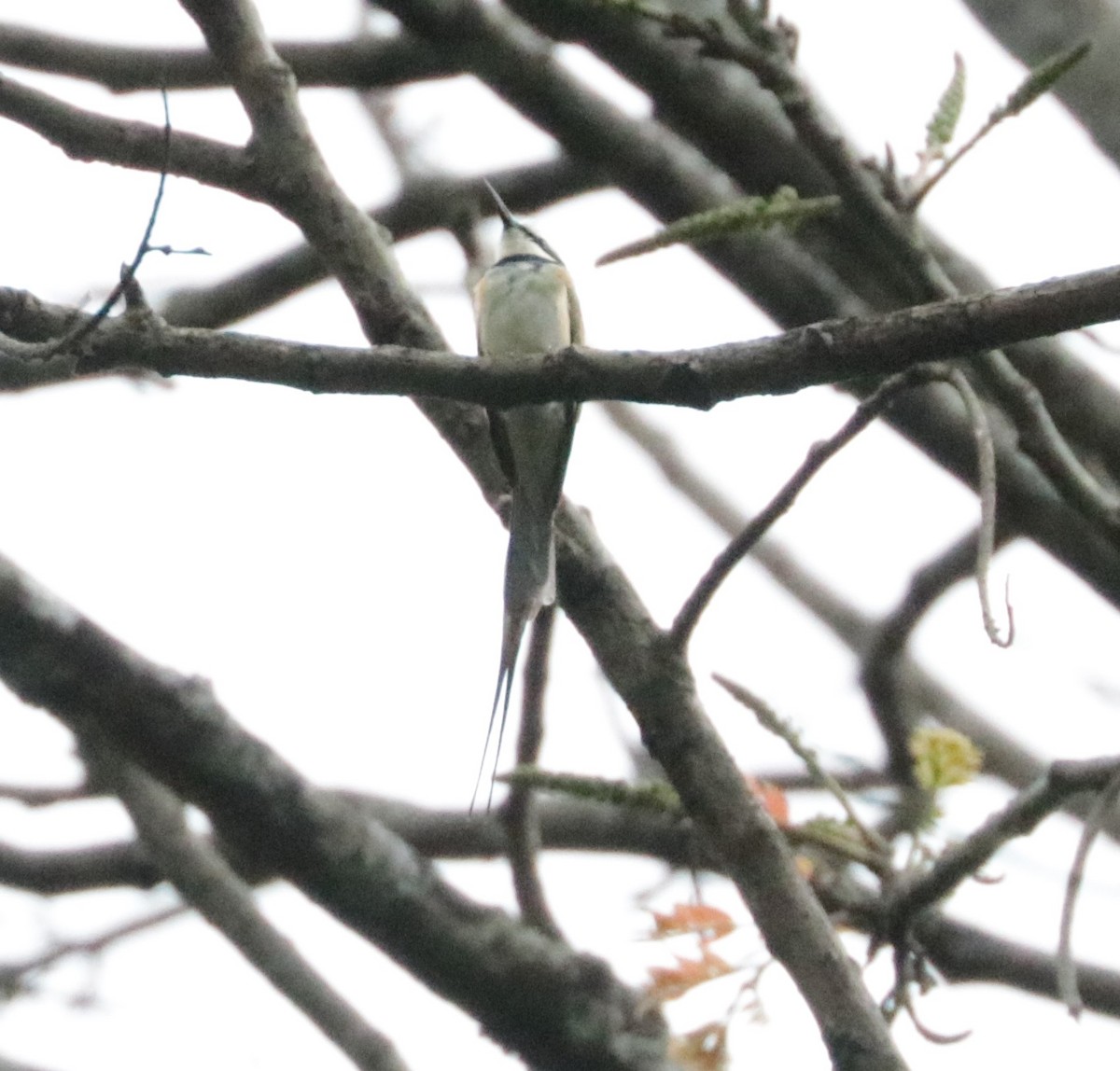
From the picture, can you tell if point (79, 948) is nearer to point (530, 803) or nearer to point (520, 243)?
point (530, 803)

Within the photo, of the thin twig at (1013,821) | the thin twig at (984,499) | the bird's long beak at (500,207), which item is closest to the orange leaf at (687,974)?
the thin twig at (1013,821)

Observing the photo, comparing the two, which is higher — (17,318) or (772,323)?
(772,323)

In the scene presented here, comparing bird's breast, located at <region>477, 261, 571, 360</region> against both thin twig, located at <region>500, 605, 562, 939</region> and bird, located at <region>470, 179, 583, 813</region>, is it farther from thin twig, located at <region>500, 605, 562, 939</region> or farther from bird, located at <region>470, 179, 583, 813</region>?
thin twig, located at <region>500, 605, 562, 939</region>

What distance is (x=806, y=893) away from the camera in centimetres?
289

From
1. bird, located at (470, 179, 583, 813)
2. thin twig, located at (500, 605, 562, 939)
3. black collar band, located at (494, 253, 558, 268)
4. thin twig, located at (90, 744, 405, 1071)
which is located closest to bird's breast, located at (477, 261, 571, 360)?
bird, located at (470, 179, 583, 813)

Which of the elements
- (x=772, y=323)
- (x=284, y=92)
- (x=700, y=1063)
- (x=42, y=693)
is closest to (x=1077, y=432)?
(x=772, y=323)

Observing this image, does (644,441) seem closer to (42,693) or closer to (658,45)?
(658,45)

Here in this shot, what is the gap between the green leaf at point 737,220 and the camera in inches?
107

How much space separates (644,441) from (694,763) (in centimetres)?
405

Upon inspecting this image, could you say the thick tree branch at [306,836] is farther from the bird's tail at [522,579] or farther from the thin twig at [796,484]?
the thin twig at [796,484]

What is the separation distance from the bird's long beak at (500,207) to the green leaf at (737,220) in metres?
2.12

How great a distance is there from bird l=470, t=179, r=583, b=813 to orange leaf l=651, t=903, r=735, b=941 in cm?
44

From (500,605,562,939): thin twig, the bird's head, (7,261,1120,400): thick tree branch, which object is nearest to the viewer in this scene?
A: (7,261,1120,400): thick tree branch

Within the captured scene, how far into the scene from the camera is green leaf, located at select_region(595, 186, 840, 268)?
271cm
